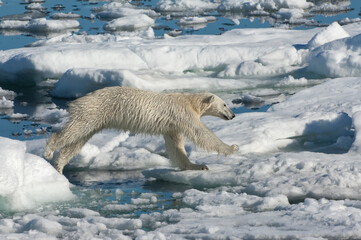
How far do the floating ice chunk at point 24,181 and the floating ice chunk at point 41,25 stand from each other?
13381mm

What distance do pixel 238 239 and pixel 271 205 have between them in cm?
107

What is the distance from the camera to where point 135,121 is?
28.2 feet

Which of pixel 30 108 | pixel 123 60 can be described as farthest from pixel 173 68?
pixel 30 108

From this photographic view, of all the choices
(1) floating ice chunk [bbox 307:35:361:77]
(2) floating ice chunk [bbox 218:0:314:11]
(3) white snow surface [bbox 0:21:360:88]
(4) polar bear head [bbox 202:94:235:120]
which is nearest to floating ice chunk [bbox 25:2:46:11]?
(2) floating ice chunk [bbox 218:0:314:11]

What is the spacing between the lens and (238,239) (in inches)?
243

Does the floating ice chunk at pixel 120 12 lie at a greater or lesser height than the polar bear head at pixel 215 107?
lesser

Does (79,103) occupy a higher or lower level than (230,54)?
higher

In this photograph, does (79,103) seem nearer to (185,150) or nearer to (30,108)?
(185,150)

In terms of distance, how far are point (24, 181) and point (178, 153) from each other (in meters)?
1.90

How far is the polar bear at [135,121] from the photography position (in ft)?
28.0

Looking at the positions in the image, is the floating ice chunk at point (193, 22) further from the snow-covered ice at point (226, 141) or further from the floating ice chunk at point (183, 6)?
the snow-covered ice at point (226, 141)

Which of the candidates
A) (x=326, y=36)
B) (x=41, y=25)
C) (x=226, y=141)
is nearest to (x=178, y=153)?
(x=226, y=141)

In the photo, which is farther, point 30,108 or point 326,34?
point 326,34

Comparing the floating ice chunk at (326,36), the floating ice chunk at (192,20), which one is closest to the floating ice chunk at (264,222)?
the floating ice chunk at (326,36)
